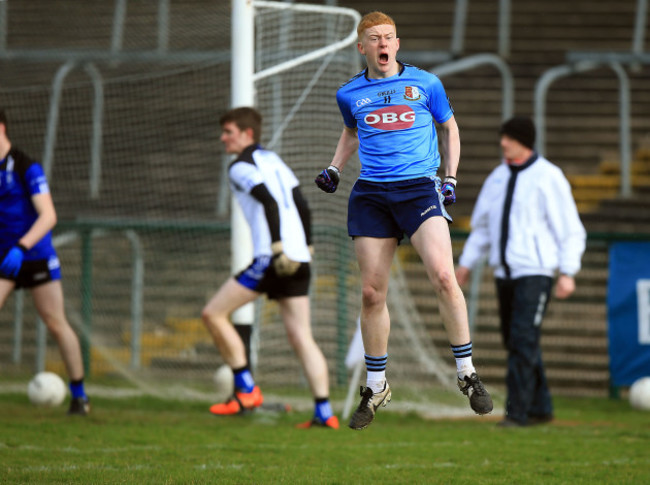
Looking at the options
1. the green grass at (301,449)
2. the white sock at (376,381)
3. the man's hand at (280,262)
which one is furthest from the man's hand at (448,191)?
the man's hand at (280,262)

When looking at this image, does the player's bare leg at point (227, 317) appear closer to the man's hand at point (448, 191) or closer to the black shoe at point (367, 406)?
the black shoe at point (367, 406)

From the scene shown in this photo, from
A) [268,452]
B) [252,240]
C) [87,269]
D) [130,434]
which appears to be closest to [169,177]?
[87,269]

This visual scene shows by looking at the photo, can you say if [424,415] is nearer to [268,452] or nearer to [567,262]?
[567,262]

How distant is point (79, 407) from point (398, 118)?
14.3ft

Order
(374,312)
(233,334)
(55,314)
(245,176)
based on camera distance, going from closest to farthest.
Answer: (374,312), (245,176), (233,334), (55,314)

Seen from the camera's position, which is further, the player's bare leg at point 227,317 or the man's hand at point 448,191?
the player's bare leg at point 227,317

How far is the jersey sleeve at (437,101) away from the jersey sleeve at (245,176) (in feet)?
8.20

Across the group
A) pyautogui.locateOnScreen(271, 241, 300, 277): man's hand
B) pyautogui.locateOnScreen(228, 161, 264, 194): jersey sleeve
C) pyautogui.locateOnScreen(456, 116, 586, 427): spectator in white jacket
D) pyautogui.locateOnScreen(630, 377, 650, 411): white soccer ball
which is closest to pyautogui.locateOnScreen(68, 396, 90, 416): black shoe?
pyautogui.locateOnScreen(271, 241, 300, 277): man's hand

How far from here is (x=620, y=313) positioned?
1116 cm

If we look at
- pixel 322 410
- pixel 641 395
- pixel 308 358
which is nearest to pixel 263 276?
pixel 308 358

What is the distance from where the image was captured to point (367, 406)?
6.16 metres

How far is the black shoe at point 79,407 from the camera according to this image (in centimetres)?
906

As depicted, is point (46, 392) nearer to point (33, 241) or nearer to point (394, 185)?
point (33, 241)

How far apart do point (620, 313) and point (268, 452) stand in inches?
208
